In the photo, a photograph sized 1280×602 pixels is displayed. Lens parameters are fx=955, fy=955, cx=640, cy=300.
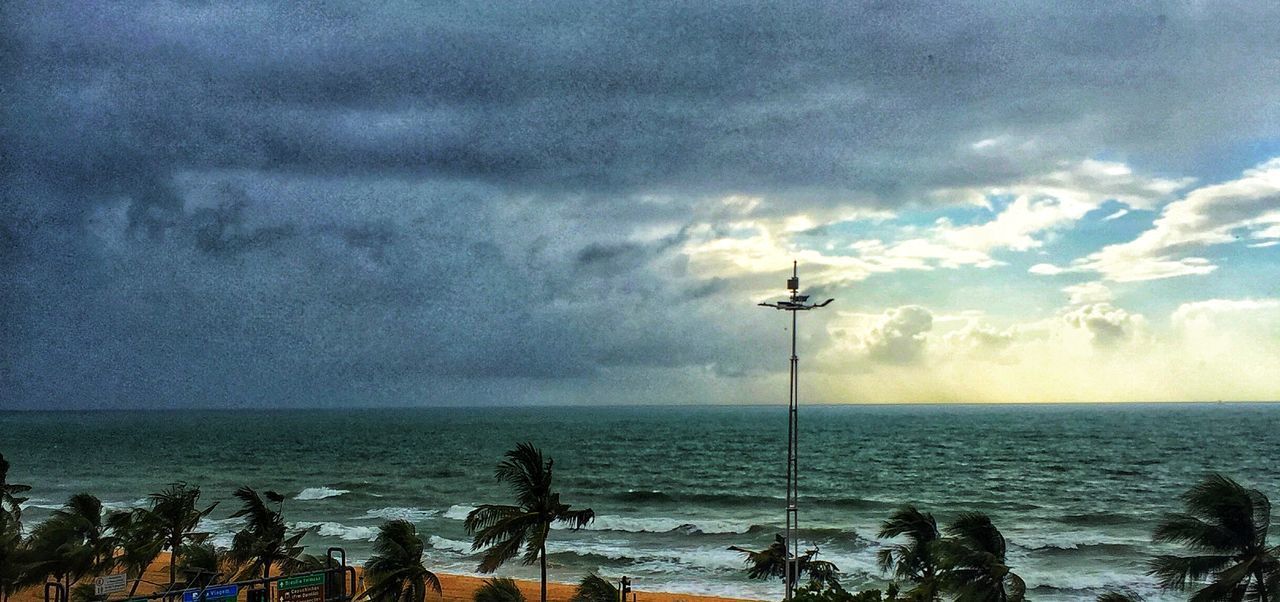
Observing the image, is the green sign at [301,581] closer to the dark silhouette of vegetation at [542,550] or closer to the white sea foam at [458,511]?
the dark silhouette of vegetation at [542,550]

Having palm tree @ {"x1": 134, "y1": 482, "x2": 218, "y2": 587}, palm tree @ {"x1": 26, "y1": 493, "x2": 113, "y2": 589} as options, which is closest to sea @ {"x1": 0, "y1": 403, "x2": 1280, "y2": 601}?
palm tree @ {"x1": 134, "y1": 482, "x2": 218, "y2": 587}

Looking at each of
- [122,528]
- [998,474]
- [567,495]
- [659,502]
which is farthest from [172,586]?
[998,474]

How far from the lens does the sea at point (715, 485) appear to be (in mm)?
50094

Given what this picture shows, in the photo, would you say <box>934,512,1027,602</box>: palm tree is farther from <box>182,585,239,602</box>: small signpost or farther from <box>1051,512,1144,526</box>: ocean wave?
<box>1051,512,1144,526</box>: ocean wave

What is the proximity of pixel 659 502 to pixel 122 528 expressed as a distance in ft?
171

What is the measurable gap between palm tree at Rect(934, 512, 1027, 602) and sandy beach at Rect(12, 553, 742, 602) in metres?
16.0

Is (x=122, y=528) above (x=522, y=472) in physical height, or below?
below

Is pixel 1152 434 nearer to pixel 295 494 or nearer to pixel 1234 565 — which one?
pixel 295 494

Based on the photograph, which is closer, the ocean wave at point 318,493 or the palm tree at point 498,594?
the palm tree at point 498,594

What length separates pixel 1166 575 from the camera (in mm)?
21094

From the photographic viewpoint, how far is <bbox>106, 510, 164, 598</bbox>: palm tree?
3014 centimetres

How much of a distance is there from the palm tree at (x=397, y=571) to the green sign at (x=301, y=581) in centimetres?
155

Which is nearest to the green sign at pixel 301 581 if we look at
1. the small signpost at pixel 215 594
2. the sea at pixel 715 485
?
the small signpost at pixel 215 594

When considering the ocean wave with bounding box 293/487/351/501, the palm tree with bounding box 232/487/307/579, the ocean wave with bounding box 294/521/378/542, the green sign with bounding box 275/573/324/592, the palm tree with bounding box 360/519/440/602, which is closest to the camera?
the green sign with bounding box 275/573/324/592
